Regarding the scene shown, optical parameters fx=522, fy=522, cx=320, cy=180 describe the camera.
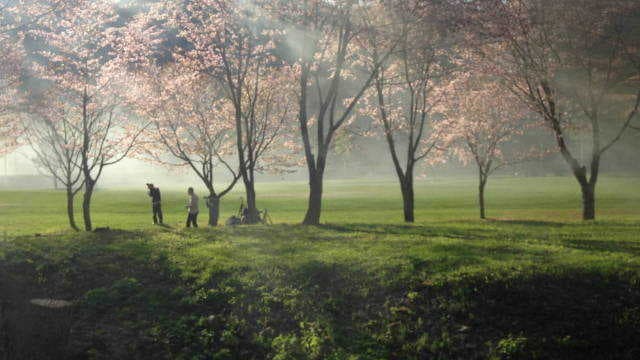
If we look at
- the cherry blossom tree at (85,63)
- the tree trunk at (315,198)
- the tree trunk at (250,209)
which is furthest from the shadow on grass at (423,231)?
the cherry blossom tree at (85,63)

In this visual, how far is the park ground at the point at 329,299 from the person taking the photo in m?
11.0

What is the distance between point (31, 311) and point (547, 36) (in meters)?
27.8

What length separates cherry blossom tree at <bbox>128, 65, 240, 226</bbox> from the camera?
111 ft

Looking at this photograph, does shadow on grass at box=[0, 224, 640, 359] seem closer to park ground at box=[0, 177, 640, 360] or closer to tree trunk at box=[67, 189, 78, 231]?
park ground at box=[0, 177, 640, 360]

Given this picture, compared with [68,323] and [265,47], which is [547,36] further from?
[68,323]

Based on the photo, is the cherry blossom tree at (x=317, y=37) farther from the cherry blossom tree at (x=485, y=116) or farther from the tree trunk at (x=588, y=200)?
the tree trunk at (x=588, y=200)

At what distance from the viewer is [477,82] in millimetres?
35438

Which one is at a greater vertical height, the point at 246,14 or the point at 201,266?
the point at 246,14

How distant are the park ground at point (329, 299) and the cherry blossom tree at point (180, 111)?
15706mm

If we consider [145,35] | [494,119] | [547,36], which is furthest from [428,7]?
[145,35]

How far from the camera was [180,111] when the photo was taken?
35188mm

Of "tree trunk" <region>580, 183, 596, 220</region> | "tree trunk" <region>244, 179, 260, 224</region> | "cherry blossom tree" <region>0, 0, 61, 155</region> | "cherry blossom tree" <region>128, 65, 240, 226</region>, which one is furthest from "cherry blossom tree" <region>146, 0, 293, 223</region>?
"tree trunk" <region>580, 183, 596, 220</region>

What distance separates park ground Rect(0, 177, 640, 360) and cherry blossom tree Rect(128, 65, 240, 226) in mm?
15706

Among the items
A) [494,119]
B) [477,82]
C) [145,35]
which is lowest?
[494,119]
